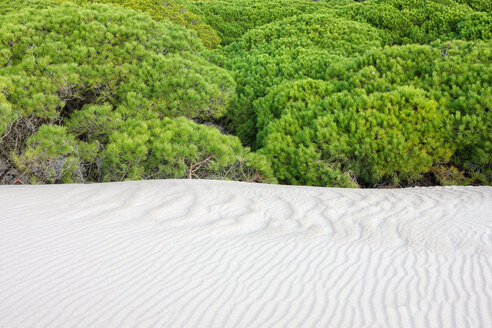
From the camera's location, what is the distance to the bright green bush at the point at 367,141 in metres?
6.51

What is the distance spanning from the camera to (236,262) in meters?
2.71

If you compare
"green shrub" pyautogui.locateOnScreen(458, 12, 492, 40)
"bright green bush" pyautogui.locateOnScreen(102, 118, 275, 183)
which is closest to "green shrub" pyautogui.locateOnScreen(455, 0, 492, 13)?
"green shrub" pyautogui.locateOnScreen(458, 12, 492, 40)

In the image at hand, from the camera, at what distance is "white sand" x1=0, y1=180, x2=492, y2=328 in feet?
6.72

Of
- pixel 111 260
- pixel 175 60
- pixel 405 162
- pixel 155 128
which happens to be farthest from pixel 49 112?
pixel 405 162

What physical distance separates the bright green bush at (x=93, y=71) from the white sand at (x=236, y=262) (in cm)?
220

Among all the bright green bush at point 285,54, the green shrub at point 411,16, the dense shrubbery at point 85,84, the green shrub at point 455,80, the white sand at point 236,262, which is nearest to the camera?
the white sand at point 236,262

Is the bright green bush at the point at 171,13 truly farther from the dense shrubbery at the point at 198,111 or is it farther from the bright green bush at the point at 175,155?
the bright green bush at the point at 175,155

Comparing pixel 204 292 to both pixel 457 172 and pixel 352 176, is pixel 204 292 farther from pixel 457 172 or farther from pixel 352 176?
pixel 457 172

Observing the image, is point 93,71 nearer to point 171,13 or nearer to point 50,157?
point 50,157

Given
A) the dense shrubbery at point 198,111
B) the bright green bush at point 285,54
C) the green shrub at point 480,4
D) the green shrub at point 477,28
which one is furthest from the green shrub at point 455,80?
the green shrub at point 480,4

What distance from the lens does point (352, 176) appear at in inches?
274

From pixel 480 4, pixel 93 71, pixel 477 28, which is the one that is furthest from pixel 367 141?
pixel 480 4

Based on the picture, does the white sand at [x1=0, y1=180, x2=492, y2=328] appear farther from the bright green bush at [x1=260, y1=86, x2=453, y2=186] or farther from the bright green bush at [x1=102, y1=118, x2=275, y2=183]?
the bright green bush at [x1=260, y1=86, x2=453, y2=186]

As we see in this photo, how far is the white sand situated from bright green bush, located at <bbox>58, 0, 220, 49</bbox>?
981cm
